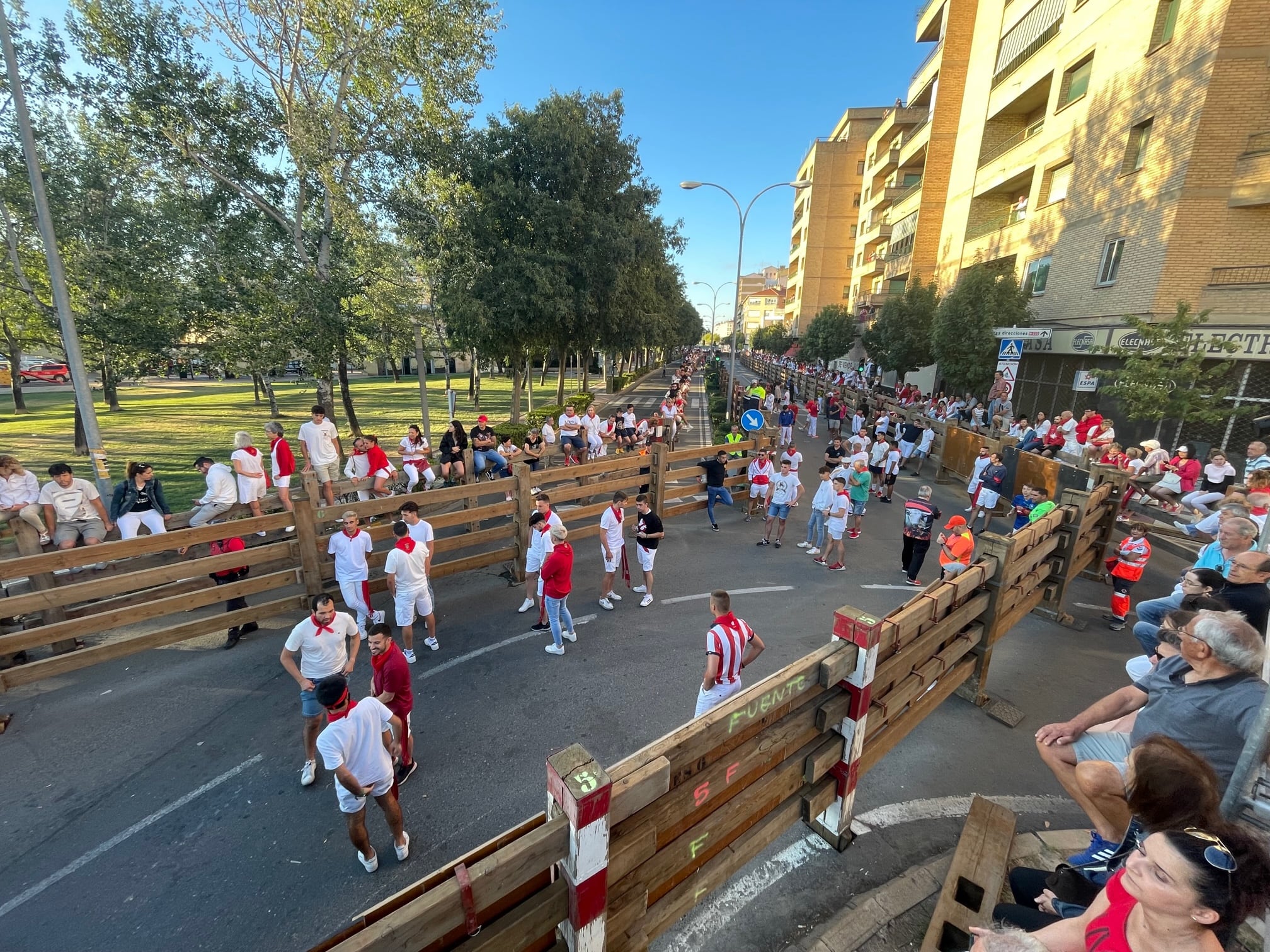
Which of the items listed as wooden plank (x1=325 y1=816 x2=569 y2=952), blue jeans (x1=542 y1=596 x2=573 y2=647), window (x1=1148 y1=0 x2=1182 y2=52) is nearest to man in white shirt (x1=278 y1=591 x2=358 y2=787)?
blue jeans (x1=542 y1=596 x2=573 y2=647)

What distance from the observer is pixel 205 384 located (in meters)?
49.4

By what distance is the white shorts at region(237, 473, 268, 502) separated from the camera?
26.1ft

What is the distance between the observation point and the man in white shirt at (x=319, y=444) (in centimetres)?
953

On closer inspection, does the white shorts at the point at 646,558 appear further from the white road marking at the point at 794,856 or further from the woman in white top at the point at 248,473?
the woman in white top at the point at 248,473

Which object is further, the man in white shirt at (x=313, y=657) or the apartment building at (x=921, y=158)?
the apartment building at (x=921, y=158)

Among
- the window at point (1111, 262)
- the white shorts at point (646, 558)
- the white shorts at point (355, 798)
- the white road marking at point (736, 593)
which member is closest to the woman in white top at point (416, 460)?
the white shorts at point (646, 558)

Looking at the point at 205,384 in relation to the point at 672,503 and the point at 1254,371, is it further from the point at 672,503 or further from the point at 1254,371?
the point at 1254,371

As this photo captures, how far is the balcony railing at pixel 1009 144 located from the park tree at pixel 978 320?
6.99 meters

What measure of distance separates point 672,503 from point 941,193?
1326 inches

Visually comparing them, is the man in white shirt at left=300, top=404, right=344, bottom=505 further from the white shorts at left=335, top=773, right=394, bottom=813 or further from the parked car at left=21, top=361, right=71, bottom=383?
the parked car at left=21, top=361, right=71, bottom=383

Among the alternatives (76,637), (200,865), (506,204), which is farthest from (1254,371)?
(76,637)

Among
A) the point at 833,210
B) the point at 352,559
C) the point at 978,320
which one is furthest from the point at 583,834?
the point at 833,210

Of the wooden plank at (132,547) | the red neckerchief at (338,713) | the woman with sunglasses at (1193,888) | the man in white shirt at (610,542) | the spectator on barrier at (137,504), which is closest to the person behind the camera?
the woman with sunglasses at (1193,888)

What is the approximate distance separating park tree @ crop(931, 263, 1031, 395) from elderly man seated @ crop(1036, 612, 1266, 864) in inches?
823
